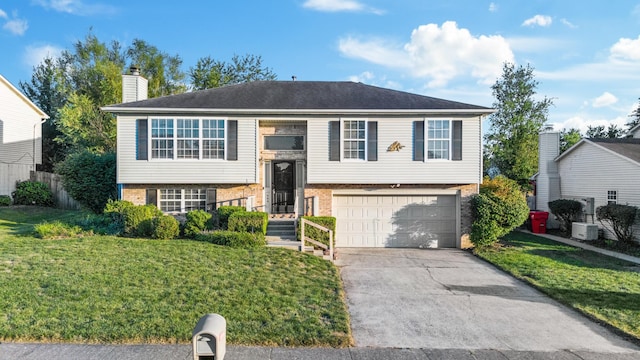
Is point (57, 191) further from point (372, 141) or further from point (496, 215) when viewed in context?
point (496, 215)

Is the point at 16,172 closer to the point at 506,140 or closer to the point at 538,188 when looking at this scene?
the point at 538,188

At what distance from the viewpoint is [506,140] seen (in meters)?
29.6

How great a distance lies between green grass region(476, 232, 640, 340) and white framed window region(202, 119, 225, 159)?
34.7 ft

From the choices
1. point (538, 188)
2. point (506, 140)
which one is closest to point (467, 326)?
point (538, 188)

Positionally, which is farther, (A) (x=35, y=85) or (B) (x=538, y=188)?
(A) (x=35, y=85)

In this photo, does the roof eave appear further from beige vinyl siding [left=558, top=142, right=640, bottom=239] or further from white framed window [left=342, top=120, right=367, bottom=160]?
beige vinyl siding [left=558, top=142, right=640, bottom=239]

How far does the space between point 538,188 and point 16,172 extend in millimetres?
29289

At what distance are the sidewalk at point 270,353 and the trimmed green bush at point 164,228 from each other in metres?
7.13

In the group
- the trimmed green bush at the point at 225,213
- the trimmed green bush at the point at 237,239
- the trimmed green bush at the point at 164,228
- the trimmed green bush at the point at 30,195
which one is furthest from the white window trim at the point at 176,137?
the trimmed green bush at the point at 30,195

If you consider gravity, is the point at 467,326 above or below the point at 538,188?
below

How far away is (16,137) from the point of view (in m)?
22.6

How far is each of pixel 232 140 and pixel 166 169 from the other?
2739 mm

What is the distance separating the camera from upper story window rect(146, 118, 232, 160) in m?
14.1

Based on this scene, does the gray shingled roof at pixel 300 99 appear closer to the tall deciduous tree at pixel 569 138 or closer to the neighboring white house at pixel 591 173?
the neighboring white house at pixel 591 173
